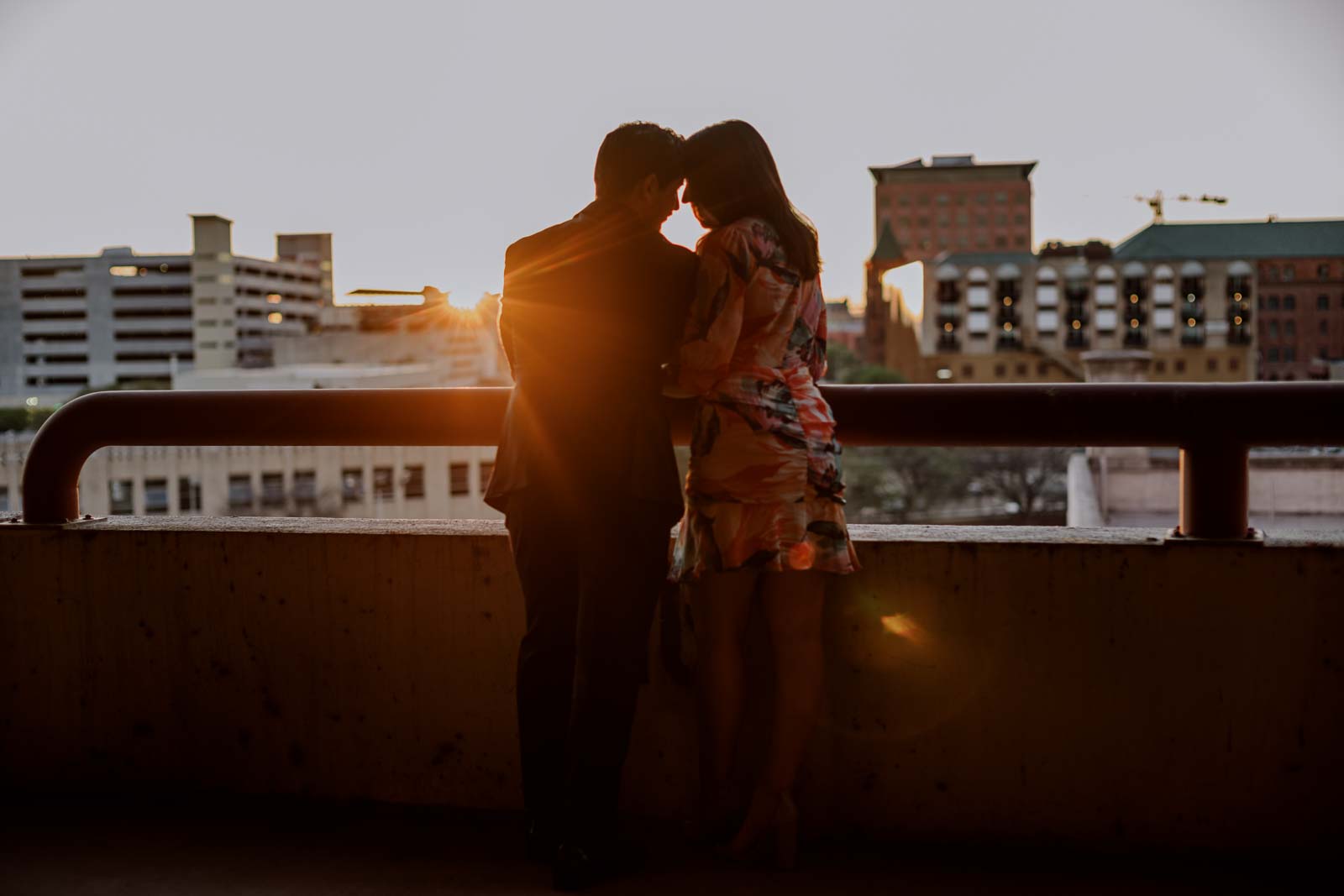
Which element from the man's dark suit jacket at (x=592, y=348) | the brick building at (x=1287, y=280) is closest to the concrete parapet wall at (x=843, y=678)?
the man's dark suit jacket at (x=592, y=348)

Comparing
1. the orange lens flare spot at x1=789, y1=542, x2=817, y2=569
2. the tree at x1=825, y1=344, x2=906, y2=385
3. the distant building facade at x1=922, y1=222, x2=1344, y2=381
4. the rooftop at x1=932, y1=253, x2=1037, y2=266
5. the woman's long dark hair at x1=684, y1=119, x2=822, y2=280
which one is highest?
the rooftop at x1=932, y1=253, x2=1037, y2=266

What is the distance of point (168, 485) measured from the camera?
74062 mm

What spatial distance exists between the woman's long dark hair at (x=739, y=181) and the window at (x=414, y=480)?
7672 centimetres

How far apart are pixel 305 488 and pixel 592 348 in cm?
7721

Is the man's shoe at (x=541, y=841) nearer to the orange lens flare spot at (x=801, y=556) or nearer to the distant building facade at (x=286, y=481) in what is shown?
the orange lens flare spot at (x=801, y=556)

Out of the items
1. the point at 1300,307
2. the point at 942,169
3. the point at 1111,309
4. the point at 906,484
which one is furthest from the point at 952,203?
the point at 906,484

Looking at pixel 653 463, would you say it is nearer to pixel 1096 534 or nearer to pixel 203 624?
pixel 1096 534

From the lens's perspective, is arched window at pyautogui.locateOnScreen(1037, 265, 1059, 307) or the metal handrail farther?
arched window at pyautogui.locateOnScreen(1037, 265, 1059, 307)

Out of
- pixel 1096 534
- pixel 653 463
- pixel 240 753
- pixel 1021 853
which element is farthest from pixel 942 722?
pixel 240 753

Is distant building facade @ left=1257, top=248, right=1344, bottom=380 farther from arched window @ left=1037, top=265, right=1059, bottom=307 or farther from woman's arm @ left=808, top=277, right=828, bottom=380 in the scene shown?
woman's arm @ left=808, top=277, right=828, bottom=380

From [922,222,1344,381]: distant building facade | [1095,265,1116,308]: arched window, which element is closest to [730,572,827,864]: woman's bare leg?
[922,222,1344,381]: distant building facade

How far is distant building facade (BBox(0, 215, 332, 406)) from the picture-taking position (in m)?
135

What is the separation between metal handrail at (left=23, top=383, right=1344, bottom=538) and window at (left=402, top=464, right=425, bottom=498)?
75.7m

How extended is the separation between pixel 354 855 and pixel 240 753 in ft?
2.01
